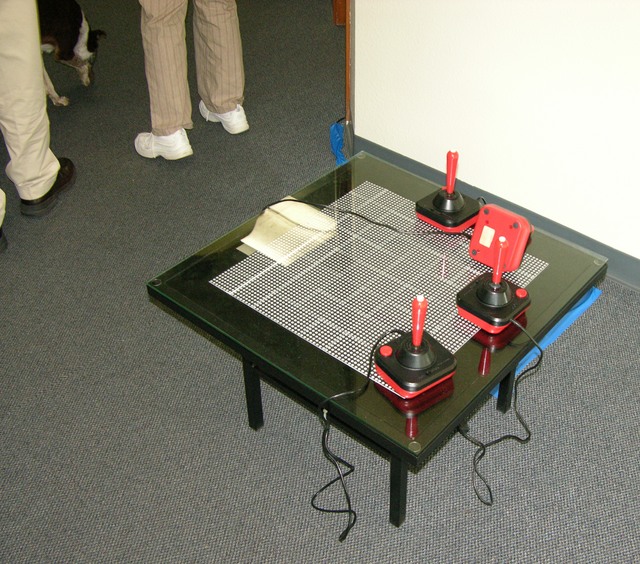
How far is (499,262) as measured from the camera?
4.46 ft

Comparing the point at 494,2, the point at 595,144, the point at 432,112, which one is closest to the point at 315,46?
the point at 432,112

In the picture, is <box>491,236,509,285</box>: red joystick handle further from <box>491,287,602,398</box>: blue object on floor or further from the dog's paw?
the dog's paw

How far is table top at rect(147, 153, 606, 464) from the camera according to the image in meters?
1.29

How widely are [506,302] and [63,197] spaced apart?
1689 mm

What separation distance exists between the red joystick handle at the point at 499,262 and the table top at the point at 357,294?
0.10 m

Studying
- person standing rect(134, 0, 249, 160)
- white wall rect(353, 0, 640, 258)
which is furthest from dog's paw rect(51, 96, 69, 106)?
white wall rect(353, 0, 640, 258)

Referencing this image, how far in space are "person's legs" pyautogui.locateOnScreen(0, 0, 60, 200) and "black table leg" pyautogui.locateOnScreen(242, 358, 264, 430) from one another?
1.18 meters

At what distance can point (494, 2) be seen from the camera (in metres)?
2.01

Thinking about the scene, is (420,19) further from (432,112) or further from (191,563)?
(191,563)

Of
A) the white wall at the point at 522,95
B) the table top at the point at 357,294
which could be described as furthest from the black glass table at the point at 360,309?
the white wall at the point at 522,95

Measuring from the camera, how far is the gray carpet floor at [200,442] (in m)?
1.54

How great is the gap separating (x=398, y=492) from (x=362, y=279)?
41cm

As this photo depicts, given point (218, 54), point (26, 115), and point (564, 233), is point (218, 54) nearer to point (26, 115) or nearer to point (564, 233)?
point (26, 115)

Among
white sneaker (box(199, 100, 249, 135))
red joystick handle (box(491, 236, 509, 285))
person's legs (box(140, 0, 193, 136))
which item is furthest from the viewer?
white sneaker (box(199, 100, 249, 135))
